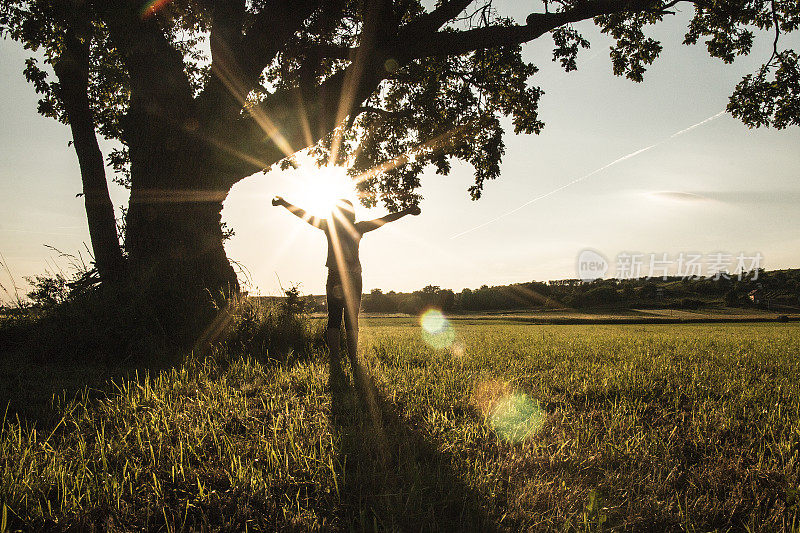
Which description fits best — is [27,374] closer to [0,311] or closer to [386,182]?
[0,311]

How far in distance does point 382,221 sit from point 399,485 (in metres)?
3.81

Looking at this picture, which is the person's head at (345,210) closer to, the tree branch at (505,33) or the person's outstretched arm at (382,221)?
the person's outstretched arm at (382,221)

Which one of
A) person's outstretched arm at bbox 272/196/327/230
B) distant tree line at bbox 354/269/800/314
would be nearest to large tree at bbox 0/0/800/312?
person's outstretched arm at bbox 272/196/327/230

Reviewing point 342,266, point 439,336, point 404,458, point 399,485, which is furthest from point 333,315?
point 439,336

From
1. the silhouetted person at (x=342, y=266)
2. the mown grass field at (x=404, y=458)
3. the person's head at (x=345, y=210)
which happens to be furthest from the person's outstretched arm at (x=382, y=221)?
the mown grass field at (x=404, y=458)

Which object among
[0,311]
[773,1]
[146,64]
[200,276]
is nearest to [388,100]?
[146,64]

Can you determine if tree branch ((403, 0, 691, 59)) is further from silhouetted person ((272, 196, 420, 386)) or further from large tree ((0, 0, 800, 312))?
silhouetted person ((272, 196, 420, 386))

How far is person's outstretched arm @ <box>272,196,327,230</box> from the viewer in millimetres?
5156

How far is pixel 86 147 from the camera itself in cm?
844

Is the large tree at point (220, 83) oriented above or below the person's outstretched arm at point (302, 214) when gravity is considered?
above

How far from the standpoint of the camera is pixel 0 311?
6426 mm

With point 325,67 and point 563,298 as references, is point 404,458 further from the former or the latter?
point 563,298

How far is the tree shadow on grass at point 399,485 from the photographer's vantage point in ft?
5.41

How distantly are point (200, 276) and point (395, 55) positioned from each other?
541 cm
